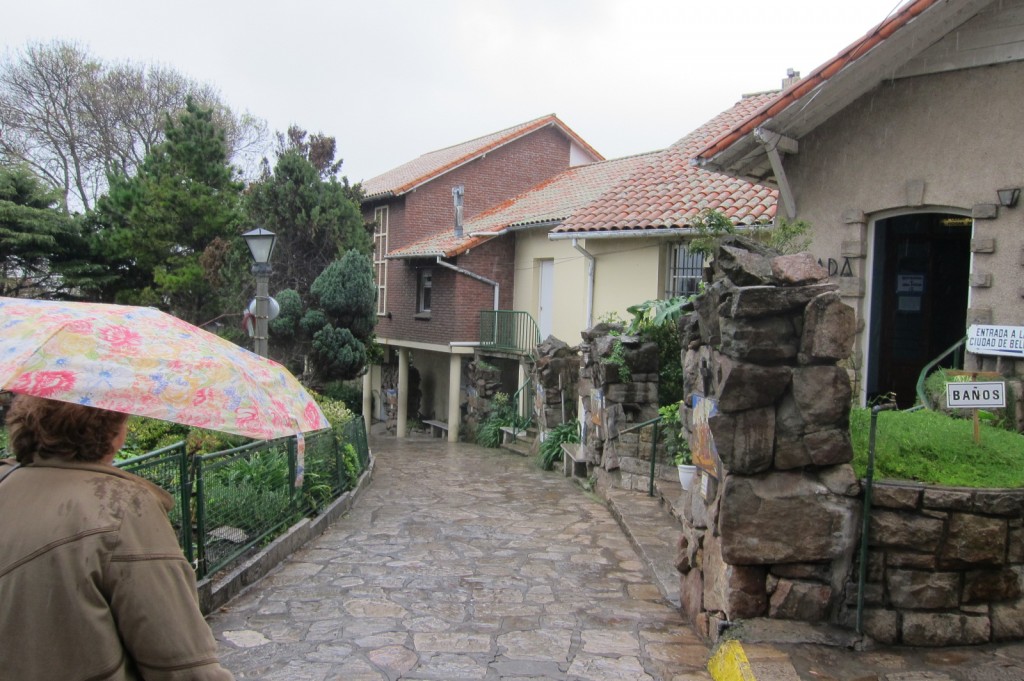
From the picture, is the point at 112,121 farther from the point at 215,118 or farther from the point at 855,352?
the point at 855,352

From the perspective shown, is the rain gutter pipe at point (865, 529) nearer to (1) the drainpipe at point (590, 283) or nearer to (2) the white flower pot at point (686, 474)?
(2) the white flower pot at point (686, 474)

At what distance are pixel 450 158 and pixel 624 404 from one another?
1815cm

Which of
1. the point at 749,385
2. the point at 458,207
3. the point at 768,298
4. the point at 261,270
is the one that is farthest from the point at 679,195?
the point at 749,385

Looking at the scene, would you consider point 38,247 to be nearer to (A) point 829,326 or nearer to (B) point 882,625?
(A) point 829,326

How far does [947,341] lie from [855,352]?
4.26 feet

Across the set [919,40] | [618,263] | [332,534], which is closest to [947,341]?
[919,40]

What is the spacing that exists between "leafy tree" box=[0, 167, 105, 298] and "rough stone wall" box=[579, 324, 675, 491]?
12.5 metres

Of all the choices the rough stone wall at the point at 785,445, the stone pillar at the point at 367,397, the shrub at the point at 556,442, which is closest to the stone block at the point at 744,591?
the rough stone wall at the point at 785,445

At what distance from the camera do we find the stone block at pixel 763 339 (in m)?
4.65

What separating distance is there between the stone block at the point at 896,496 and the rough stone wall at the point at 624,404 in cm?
541

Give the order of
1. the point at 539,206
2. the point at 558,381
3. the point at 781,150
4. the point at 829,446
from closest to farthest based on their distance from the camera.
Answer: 1. the point at 829,446
2. the point at 781,150
3. the point at 558,381
4. the point at 539,206

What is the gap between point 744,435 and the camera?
4.70 meters

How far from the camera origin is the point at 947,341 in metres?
9.11

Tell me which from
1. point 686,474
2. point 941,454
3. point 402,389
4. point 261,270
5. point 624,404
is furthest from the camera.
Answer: point 402,389
